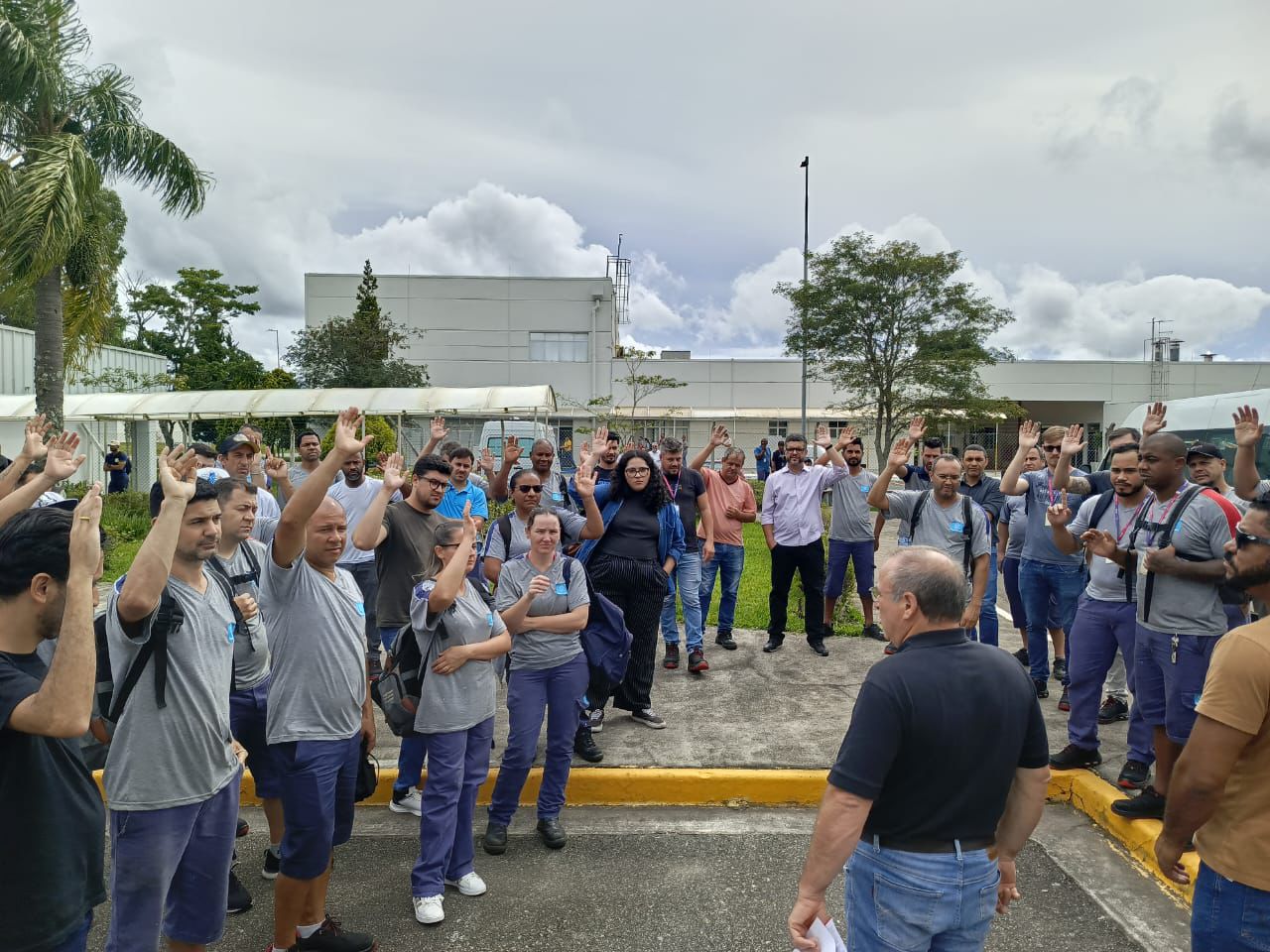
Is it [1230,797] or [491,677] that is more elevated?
[1230,797]

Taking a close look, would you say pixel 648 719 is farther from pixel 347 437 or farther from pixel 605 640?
pixel 347 437

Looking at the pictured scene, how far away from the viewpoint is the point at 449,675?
366 centimetres

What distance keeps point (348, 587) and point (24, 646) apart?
1414 mm

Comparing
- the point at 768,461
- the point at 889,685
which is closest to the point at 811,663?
the point at 889,685

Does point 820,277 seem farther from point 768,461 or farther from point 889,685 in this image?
point 889,685

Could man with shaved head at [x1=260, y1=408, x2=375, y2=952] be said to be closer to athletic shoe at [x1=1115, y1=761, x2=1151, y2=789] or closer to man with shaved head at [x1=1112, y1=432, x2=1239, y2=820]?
man with shaved head at [x1=1112, y1=432, x2=1239, y2=820]

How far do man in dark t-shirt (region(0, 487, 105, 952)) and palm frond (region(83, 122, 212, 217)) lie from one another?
1336 centimetres

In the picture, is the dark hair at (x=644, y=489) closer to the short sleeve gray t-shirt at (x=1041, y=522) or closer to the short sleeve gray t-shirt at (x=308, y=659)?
the short sleeve gray t-shirt at (x=308, y=659)

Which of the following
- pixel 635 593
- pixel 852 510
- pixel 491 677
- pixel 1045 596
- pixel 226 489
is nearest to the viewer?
pixel 226 489

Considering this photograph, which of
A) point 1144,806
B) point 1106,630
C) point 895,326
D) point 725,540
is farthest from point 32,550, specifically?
point 895,326

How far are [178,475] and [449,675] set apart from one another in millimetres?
1529

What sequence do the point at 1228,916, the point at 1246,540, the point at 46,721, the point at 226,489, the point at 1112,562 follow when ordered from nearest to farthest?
the point at 46,721, the point at 1228,916, the point at 1246,540, the point at 226,489, the point at 1112,562

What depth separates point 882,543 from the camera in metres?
15.6

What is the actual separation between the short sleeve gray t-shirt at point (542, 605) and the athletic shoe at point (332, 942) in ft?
4.59
